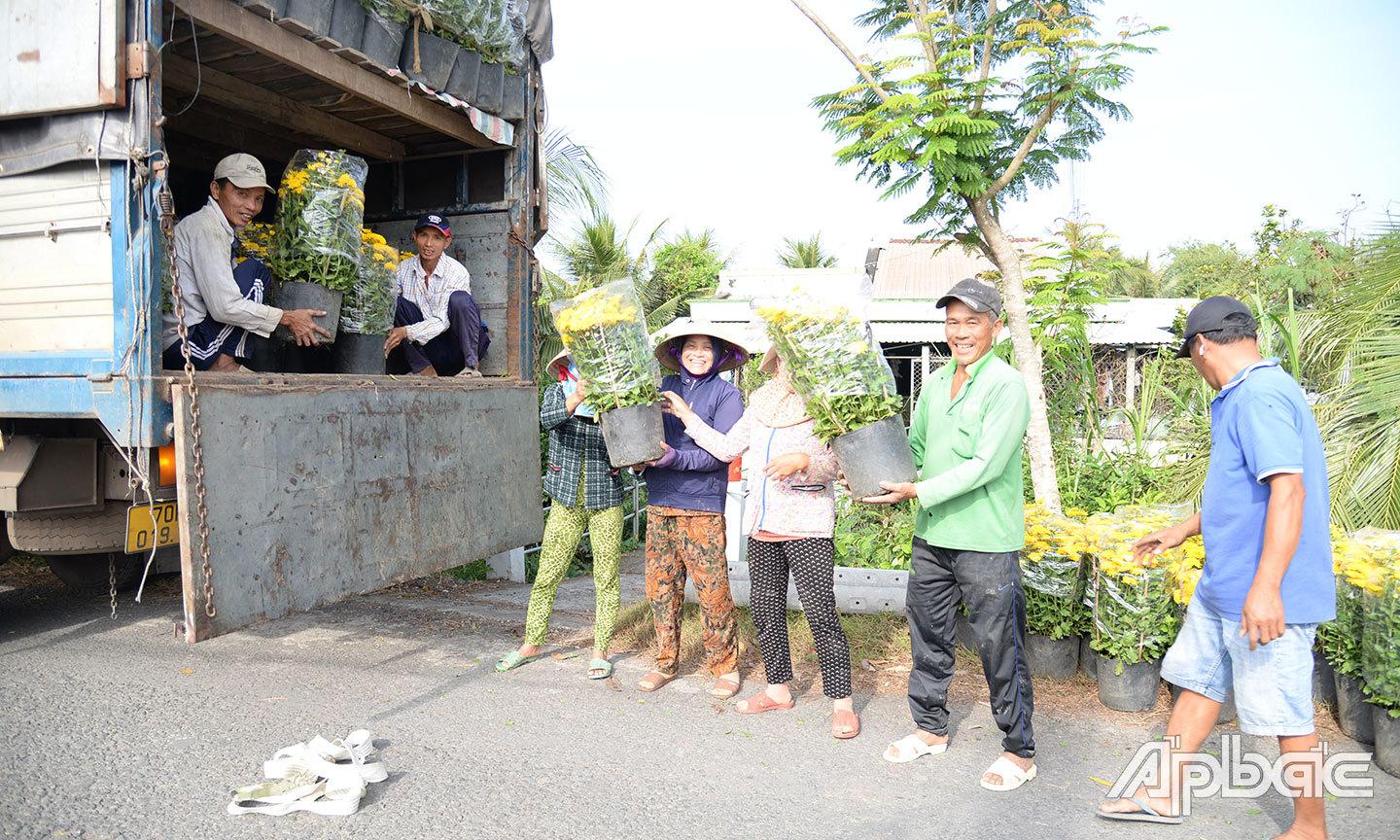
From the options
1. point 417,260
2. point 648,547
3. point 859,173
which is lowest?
point 648,547

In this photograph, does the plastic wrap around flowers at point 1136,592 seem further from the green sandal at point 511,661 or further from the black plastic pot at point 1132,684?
the green sandal at point 511,661

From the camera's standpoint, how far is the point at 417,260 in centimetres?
535

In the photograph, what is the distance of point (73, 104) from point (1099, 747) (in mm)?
4640

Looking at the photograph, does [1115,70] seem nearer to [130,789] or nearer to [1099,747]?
[1099,747]

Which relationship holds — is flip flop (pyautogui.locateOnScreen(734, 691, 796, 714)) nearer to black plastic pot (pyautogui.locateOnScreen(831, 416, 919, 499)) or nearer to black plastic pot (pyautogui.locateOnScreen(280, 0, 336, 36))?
black plastic pot (pyautogui.locateOnScreen(831, 416, 919, 499))

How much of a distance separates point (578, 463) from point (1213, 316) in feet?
9.33

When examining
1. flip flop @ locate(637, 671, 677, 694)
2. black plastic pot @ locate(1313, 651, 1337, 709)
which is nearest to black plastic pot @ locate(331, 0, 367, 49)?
flip flop @ locate(637, 671, 677, 694)

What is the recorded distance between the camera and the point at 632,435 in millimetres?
3814

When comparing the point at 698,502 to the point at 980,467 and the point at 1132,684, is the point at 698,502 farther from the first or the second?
the point at 1132,684

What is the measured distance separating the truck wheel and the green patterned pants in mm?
2779

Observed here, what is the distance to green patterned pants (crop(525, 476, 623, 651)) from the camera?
4.55 m

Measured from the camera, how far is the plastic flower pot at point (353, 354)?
4.61m

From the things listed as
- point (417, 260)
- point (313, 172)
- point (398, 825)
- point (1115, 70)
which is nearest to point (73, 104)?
point (313, 172)

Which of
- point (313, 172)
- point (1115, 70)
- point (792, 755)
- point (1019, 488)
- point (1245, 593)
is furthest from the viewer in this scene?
point (1115, 70)
